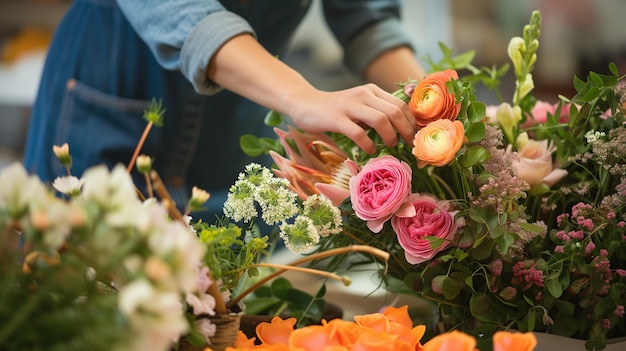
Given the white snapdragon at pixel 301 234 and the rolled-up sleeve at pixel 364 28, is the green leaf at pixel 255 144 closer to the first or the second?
the white snapdragon at pixel 301 234

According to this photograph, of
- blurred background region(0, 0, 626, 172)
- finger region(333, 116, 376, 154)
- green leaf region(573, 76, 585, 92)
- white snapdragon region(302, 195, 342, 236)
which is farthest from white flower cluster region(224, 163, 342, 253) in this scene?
blurred background region(0, 0, 626, 172)

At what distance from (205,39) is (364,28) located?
498 mm

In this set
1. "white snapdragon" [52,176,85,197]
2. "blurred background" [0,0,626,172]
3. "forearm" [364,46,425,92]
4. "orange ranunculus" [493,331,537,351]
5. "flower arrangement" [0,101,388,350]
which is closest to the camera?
"flower arrangement" [0,101,388,350]

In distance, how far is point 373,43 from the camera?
124 cm

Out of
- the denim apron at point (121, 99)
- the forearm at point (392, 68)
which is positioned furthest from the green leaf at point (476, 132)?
→ the denim apron at point (121, 99)

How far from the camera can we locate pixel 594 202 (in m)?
0.69

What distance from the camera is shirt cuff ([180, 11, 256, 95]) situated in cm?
85

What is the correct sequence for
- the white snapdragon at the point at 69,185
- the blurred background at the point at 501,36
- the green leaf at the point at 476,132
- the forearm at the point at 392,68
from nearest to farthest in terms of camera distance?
1. the white snapdragon at the point at 69,185
2. the green leaf at the point at 476,132
3. the forearm at the point at 392,68
4. the blurred background at the point at 501,36

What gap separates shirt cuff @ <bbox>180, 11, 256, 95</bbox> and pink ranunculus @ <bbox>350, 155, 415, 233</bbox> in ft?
0.95

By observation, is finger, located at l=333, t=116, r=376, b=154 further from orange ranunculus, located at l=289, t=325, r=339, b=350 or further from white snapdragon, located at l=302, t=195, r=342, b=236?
orange ranunculus, located at l=289, t=325, r=339, b=350

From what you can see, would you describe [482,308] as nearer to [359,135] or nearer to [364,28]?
[359,135]

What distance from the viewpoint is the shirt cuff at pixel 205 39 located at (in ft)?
2.78

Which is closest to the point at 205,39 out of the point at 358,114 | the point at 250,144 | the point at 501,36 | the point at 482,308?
the point at 250,144

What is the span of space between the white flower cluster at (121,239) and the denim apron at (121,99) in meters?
0.84
